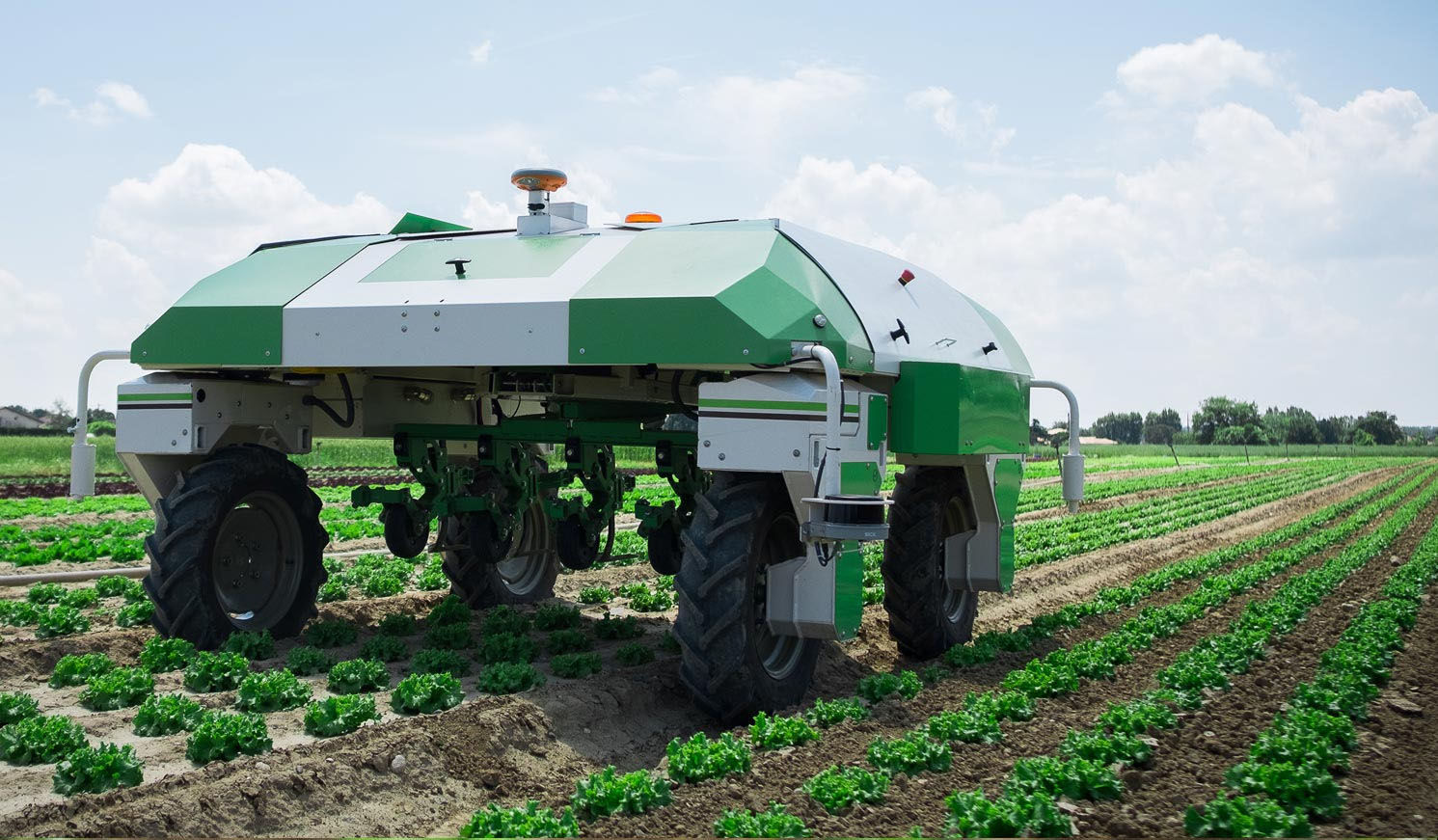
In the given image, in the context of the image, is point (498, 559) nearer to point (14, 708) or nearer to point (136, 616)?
point (136, 616)

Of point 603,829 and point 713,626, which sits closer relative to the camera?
point 603,829

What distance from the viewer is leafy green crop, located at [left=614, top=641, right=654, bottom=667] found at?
7.59 metres

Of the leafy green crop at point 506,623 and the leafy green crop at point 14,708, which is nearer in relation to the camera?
the leafy green crop at point 14,708

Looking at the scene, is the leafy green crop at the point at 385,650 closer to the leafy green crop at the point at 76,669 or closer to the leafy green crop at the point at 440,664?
the leafy green crop at the point at 440,664

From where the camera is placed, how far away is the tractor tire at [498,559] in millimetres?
8891

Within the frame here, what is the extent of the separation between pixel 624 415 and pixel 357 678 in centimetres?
289

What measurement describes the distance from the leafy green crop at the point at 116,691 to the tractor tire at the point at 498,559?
108 inches

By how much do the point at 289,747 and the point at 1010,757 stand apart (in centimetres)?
302

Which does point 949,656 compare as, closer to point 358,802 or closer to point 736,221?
point 736,221

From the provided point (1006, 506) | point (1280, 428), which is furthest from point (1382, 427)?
point (1006, 506)

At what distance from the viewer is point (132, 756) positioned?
5.04 meters

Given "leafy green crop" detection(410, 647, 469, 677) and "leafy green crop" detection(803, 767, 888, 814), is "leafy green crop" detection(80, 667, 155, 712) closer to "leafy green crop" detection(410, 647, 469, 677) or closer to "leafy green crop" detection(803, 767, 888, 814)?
"leafy green crop" detection(410, 647, 469, 677)

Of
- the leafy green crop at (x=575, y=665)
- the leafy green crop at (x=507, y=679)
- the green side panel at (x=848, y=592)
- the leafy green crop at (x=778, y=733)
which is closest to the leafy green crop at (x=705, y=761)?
the leafy green crop at (x=778, y=733)

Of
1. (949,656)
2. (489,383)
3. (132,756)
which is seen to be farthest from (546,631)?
(132,756)
